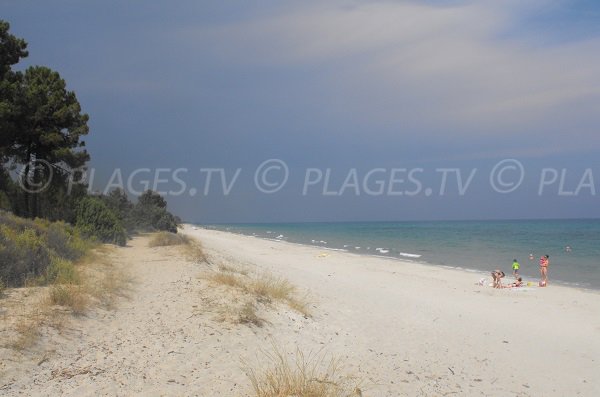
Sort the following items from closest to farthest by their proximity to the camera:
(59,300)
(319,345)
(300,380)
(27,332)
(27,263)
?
(300,380) → (27,332) → (59,300) → (319,345) → (27,263)

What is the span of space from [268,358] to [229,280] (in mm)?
3741

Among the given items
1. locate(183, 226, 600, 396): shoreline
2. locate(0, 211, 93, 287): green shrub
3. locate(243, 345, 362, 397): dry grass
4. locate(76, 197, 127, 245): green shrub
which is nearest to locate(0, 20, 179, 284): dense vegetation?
locate(76, 197, 127, 245): green shrub

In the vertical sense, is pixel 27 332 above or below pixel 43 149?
below

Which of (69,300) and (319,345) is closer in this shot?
(69,300)

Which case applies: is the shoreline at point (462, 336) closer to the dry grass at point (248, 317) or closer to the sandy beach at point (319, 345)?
the sandy beach at point (319, 345)

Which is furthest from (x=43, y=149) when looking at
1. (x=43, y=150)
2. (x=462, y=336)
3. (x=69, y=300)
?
(x=462, y=336)

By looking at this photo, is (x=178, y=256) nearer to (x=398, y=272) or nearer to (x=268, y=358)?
(x=268, y=358)

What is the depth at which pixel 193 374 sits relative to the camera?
537cm

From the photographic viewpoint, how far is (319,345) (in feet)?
24.2

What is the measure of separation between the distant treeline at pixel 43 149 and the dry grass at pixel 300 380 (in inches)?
591

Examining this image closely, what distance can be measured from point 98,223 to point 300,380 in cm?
1767

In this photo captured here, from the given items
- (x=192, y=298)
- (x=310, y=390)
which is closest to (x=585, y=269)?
(x=192, y=298)

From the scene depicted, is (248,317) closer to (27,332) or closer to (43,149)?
(27,332)

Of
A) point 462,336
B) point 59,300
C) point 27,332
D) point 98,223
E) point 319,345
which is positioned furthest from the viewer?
point 98,223
